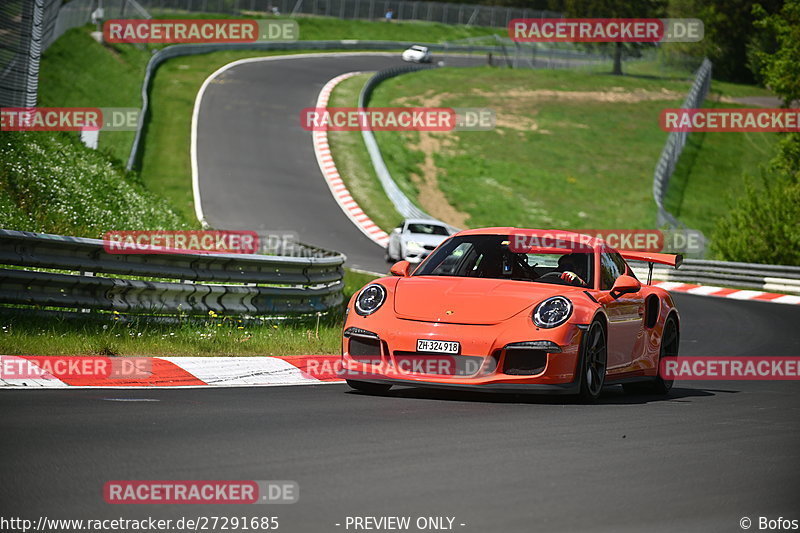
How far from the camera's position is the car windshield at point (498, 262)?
10.4 meters

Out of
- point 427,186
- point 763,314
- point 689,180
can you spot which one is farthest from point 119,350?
→ point 689,180

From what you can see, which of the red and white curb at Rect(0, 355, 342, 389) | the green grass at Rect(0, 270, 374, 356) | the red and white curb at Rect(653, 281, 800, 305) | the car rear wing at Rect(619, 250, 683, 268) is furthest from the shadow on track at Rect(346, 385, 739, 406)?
the red and white curb at Rect(653, 281, 800, 305)

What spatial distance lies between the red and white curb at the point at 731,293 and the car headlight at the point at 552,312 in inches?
747

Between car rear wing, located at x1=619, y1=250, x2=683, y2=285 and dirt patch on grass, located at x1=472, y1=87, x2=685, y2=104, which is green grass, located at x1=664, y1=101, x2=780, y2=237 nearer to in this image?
dirt patch on grass, located at x1=472, y1=87, x2=685, y2=104

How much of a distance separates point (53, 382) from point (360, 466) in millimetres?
3593

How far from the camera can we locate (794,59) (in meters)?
46.2

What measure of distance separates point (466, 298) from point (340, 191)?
33608 millimetres

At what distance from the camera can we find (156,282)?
11.6 metres

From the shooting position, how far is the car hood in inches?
365

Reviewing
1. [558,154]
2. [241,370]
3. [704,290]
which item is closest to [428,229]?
[704,290]

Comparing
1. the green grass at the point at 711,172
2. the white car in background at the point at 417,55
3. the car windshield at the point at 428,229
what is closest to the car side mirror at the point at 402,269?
the car windshield at the point at 428,229

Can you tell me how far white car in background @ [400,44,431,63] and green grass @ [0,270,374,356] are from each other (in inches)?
2648

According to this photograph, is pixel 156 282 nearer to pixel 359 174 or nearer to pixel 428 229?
pixel 428 229

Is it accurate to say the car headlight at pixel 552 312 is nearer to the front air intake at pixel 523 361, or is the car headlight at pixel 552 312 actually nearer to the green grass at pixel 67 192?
the front air intake at pixel 523 361
